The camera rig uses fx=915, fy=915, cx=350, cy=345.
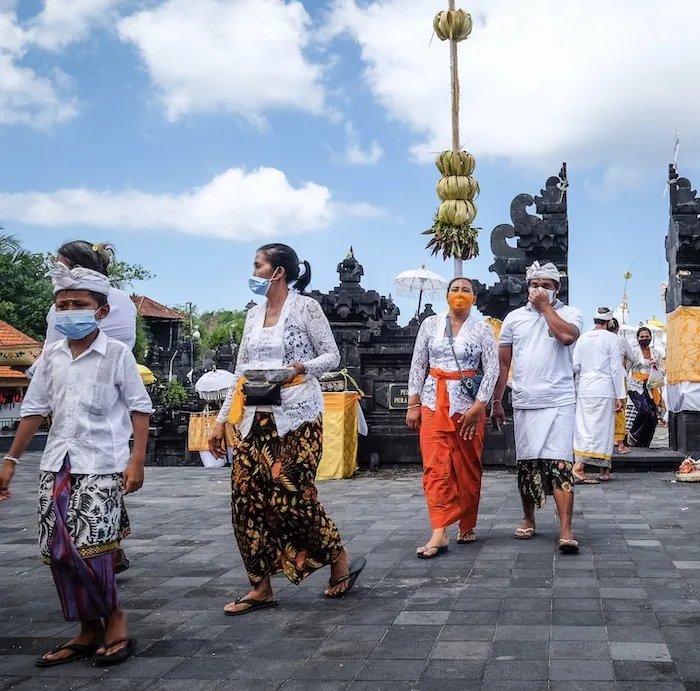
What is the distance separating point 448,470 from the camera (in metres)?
6.18

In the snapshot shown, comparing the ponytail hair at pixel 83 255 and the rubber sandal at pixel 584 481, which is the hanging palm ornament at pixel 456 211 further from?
the ponytail hair at pixel 83 255

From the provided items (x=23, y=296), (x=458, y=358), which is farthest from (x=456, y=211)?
(x=23, y=296)

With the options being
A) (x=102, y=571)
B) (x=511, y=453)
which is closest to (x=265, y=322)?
(x=102, y=571)

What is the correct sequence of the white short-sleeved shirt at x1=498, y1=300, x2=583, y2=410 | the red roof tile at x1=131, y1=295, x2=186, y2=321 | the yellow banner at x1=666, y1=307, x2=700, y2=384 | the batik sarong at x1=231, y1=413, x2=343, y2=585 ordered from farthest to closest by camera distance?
1. the red roof tile at x1=131, y1=295, x2=186, y2=321
2. the yellow banner at x1=666, y1=307, x2=700, y2=384
3. the white short-sleeved shirt at x1=498, y1=300, x2=583, y2=410
4. the batik sarong at x1=231, y1=413, x2=343, y2=585

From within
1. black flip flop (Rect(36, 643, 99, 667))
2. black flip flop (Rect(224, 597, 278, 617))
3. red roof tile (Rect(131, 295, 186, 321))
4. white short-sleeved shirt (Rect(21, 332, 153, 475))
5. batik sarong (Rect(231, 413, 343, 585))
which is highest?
red roof tile (Rect(131, 295, 186, 321))

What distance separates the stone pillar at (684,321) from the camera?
40.5 feet

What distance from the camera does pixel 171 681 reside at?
141 inches

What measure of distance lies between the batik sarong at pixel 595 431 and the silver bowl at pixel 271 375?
20.4ft

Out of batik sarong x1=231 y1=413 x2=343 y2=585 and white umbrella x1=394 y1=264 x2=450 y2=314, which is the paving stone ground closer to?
batik sarong x1=231 y1=413 x2=343 y2=585

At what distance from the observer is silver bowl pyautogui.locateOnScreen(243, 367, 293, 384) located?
15.5ft

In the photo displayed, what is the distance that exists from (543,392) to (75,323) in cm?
353

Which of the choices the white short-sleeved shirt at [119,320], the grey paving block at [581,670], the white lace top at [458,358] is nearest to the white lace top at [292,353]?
the white short-sleeved shirt at [119,320]

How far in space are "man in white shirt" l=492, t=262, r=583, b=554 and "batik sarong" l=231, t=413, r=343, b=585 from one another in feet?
6.61

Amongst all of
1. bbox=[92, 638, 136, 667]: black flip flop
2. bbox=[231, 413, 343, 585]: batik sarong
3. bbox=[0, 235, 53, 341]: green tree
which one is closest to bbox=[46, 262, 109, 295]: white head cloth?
bbox=[231, 413, 343, 585]: batik sarong
